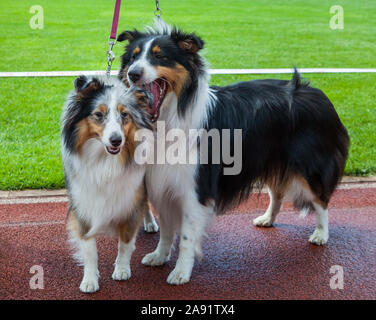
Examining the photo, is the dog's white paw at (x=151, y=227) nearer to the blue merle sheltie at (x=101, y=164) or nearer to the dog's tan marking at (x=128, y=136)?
the blue merle sheltie at (x=101, y=164)

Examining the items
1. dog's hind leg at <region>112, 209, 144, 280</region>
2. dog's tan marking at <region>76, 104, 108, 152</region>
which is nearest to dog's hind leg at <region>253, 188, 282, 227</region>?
dog's hind leg at <region>112, 209, 144, 280</region>

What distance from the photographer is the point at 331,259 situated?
456cm

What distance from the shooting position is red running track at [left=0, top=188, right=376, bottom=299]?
13.1ft

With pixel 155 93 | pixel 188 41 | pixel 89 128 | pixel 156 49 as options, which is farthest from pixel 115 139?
pixel 188 41

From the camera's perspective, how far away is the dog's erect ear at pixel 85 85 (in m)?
3.59

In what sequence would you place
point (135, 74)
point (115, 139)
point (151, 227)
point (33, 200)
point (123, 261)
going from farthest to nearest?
point (33, 200), point (151, 227), point (123, 261), point (135, 74), point (115, 139)

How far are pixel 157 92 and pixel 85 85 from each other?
21.2 inches

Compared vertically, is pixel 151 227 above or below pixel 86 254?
below

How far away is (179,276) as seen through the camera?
163 inches

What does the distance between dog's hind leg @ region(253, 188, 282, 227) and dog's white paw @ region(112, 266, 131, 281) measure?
1.56 meters

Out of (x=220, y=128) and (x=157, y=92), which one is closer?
(x=157, y=92)

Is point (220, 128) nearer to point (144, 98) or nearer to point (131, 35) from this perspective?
point (144, 98)

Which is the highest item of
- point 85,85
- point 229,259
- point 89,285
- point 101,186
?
point 85,85

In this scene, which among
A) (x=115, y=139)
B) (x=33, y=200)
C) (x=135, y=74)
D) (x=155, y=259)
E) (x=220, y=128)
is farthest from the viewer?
(x=33, y=200)
